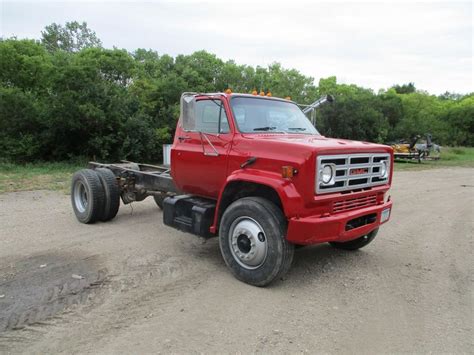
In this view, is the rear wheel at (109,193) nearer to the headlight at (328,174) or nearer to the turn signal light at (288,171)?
the turn signal light at (288,171)

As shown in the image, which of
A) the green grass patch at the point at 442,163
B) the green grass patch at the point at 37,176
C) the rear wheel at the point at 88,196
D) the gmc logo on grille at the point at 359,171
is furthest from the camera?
the green grass patch at the point at 442,163

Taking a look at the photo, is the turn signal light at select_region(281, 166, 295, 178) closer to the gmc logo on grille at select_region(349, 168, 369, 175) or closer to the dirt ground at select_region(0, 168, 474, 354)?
the gmc logo on grille at select_region(349, 168, 369, 175)

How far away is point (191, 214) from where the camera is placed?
534 centimetres

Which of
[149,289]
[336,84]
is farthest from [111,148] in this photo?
[336,84]

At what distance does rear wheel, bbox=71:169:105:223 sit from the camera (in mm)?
7062

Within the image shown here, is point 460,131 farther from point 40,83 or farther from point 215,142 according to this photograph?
point 215,142

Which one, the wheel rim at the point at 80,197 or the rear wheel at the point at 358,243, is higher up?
the wheel rim at the point at 80,197

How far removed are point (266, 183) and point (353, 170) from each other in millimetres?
1058

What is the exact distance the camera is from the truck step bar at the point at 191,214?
17.0 feet

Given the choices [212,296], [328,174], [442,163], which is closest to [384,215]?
[328,174]

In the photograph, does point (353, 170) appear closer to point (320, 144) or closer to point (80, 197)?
point (320, 144)

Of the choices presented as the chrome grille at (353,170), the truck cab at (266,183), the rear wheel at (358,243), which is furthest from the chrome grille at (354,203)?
the rear wheel at (358,243)

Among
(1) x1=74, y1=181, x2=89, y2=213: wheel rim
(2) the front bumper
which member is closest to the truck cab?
(2) the front bumper

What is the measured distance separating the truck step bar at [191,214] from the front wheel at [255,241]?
0.38 m
